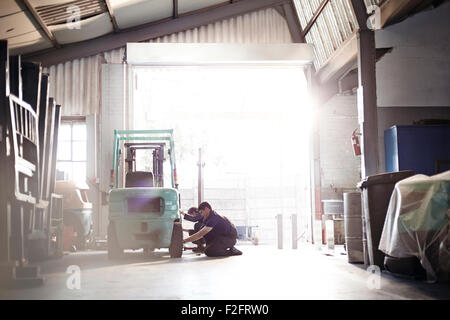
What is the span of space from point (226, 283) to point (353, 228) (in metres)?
2.87

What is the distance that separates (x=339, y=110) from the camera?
41.5 feet

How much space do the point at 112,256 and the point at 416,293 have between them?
5.04m

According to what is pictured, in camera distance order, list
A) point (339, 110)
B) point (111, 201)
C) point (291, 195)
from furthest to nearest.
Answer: point (291, 195) → point (339, 110) → point (111, 201)

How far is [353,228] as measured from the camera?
6789 millimetres

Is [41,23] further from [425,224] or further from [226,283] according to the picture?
[425,224]

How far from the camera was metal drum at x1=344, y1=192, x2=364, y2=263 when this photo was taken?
6.70 m

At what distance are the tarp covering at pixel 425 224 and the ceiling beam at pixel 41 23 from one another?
7.25 metres

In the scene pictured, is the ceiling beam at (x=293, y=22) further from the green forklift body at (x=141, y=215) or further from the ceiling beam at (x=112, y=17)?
the green forklift body at (x=141, y=215)

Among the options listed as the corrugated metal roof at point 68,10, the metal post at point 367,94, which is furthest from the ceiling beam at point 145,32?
the metal post at point 367,94

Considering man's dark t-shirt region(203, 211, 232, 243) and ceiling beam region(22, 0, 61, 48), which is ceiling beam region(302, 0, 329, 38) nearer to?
man's dark t-shirt region(203, 211, 232, 243)

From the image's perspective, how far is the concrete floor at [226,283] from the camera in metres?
3.79

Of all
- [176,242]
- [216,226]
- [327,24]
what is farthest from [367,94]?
[176,242]
